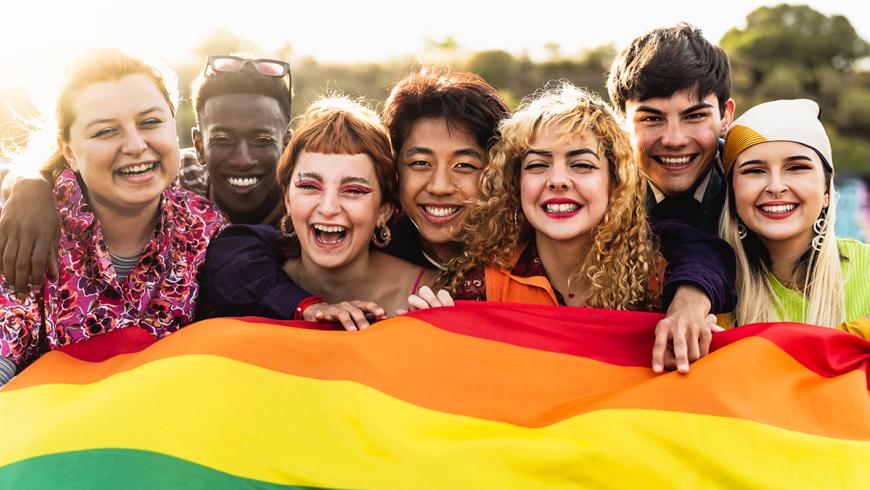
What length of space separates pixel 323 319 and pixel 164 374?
2.34 feet

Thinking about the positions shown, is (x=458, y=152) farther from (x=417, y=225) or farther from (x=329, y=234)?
(x=329, y=234)

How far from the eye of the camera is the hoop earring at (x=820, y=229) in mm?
Answer: 4070

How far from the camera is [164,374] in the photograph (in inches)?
124

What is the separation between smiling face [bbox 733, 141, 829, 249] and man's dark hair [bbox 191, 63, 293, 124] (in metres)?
2.92

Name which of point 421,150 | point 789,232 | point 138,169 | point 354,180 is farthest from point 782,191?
point 138,169

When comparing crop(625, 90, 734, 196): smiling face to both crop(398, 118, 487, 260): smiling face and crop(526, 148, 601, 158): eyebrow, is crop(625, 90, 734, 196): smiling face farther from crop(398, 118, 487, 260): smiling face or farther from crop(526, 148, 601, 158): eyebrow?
crop(398, 118, 487, 260): smiling face

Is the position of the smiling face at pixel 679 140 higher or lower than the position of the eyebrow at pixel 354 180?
higher

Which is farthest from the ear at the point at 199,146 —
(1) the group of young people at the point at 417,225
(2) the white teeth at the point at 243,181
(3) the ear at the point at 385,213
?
(3) the ear at the point at 385,213

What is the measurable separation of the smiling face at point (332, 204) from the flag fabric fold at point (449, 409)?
61 cm

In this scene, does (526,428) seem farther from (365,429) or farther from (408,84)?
(408,84)

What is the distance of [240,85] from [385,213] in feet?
5.35

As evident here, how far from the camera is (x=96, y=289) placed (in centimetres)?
383

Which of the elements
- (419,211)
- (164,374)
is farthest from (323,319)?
(419,211)

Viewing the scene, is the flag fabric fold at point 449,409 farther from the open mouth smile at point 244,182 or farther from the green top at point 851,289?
the open mouth smile at point 244,182
